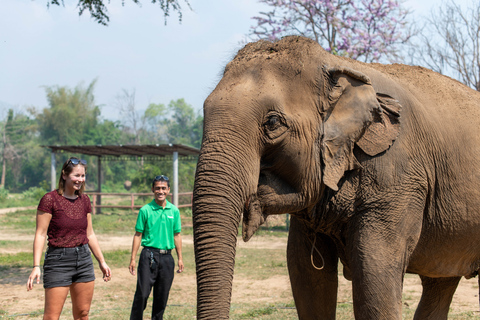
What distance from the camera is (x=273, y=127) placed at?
3193 millimetres

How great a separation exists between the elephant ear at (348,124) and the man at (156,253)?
292 centimetres

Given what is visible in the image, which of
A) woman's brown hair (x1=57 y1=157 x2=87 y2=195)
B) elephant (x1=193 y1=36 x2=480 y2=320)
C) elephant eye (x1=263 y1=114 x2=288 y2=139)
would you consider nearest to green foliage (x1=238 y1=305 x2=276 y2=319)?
elephant (x1=193 y1=36 x2=480 y2=320)

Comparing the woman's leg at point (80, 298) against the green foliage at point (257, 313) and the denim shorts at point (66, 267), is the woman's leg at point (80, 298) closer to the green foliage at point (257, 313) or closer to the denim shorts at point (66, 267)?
the denim shorts at point (66, 267)

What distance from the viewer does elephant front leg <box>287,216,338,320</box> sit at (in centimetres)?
418

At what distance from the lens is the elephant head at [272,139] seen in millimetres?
2957

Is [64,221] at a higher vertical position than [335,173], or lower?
lower

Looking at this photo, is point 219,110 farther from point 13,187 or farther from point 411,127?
point 13,187

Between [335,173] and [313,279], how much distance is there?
44.6 inches

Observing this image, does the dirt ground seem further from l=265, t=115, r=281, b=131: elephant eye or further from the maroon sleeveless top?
l=265, t=115, r=281, b=131: elephant eye

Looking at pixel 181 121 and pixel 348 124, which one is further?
pixel 181 121

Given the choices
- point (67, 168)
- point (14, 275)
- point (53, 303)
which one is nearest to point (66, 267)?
point (53, 303)

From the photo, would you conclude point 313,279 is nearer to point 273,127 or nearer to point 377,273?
point 377,273

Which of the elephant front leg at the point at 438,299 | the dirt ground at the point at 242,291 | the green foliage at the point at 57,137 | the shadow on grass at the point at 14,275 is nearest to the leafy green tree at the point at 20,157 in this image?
the green foliage at the point at 57,137

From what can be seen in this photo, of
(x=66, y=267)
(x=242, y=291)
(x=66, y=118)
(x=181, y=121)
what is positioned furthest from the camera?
(x=181, y=121)
